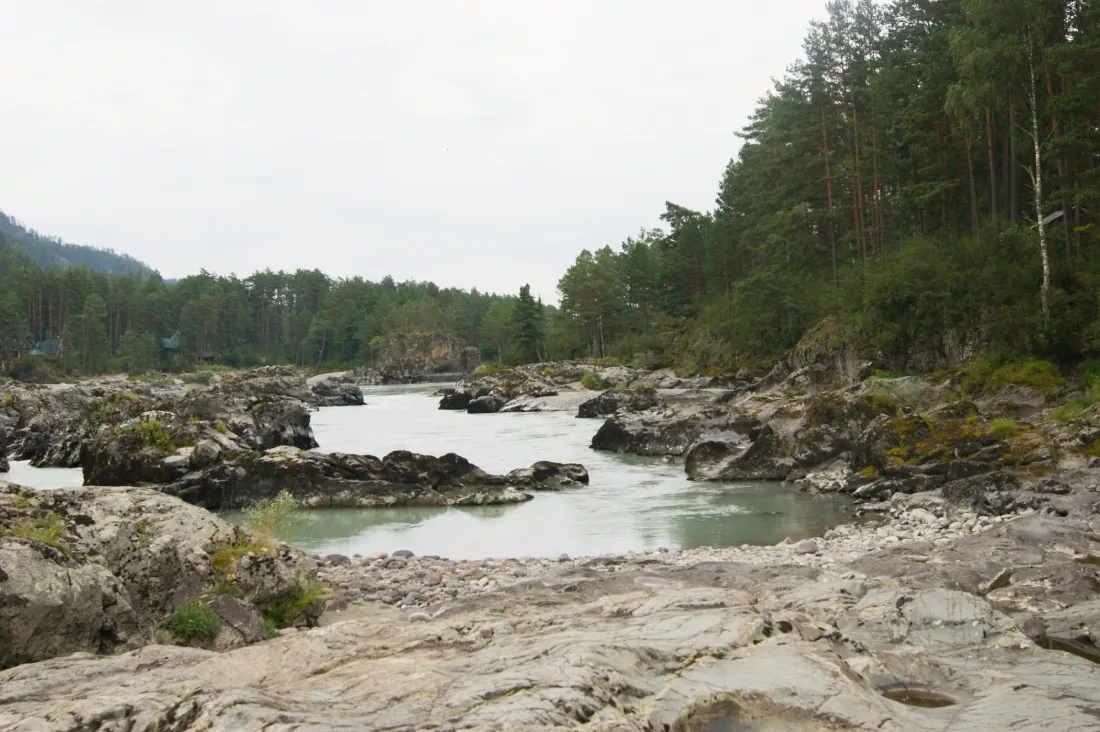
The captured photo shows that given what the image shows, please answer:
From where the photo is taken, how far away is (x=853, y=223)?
42500mm

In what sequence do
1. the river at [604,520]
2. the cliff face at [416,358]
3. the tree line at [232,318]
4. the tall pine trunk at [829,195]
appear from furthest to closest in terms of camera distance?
1. the cliff face at [416,358]
2. the tree line at [232,318]
3. the tall pine trunk at [829,195]
4. the river at [604,520]

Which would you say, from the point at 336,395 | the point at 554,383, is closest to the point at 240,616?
the point at 554,383

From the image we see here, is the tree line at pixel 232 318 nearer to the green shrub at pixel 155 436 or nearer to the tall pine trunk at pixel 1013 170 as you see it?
the tall pine trunk at pixel 1013 170

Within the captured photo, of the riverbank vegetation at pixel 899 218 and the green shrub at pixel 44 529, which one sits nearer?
the green shrub at pixel 44 529

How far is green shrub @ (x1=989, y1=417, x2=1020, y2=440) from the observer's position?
642 inches

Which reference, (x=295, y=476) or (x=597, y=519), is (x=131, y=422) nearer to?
(x=295, y=476)

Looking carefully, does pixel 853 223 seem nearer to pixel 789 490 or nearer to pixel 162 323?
pixel 789 490

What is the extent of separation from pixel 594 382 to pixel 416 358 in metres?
62.0

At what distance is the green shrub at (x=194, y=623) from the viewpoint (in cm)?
666

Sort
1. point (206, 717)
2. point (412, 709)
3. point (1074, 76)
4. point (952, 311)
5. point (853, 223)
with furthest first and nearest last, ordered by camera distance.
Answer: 1. point (853, 223)
2. point (952, 311)
3. point (1074, 76)
4. point (412, 709)
5. point (206, 717)

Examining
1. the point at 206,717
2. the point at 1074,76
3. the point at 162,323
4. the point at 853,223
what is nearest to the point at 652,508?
the point at 206,717

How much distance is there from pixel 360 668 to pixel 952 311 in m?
27.0

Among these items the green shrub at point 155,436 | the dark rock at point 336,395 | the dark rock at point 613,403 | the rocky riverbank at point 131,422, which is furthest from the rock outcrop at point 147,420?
the dark rock at point 336,395

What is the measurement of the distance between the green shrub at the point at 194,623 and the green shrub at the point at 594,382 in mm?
45769
